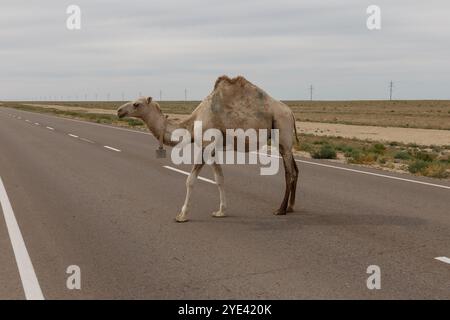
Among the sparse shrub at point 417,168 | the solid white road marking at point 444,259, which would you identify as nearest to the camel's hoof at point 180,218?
the solid white road marking at point 444,259

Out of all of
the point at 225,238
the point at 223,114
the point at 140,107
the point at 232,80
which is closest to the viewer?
the point at 225,238

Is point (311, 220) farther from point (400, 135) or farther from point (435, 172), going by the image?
point (400, 135)

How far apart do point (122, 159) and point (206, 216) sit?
8844 millimetres

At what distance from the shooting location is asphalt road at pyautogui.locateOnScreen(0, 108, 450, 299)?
17.4 ft

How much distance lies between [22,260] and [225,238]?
2.74m

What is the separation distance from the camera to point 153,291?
5.15 m

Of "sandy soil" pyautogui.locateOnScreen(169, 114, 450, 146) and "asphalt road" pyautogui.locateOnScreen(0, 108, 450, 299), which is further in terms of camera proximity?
"sandy soil" pyautogui.locateOnScreen(169, 114, 450, 146)

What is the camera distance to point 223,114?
8.09 metres

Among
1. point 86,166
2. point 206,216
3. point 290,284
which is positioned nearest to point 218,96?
point 206,216

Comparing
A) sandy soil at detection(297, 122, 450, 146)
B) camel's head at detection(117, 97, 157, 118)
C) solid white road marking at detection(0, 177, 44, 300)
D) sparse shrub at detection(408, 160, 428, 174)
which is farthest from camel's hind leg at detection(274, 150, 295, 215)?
sandy soil at detection(297, 122, 450, 146)

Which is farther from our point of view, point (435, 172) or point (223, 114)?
point (435, 172)

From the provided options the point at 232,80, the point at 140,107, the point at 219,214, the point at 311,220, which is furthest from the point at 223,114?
the point at 311,220

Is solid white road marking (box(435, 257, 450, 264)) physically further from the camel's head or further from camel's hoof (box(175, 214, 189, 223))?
the camel's head

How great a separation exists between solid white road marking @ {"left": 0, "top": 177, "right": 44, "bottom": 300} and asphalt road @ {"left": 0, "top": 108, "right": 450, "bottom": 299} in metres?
0.02
